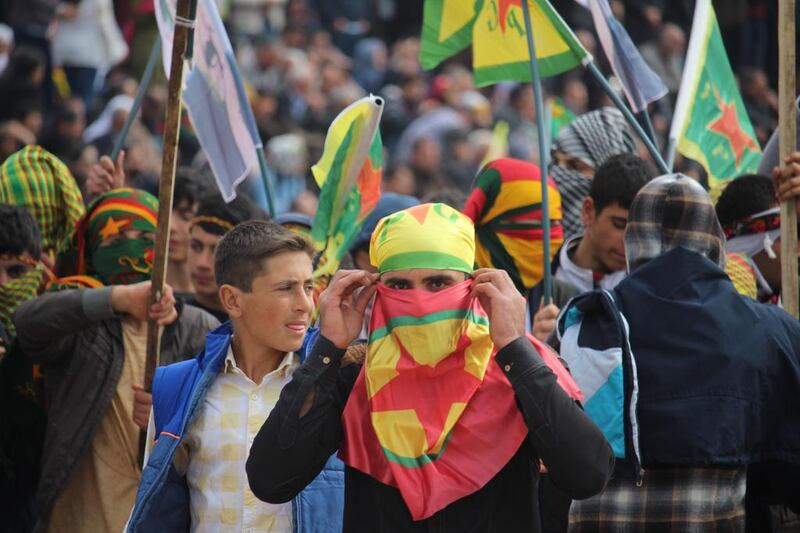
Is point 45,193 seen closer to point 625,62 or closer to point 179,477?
point 179,477

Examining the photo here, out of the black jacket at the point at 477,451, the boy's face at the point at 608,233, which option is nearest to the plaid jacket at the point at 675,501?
the black jacket at the point at 477,451

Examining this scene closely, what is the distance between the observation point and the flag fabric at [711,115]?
21.0 feet

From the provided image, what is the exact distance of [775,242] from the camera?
18.9 feet

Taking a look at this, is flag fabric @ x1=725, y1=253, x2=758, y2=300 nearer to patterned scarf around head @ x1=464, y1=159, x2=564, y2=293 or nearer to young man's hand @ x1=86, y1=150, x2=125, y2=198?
patterned scarf around head @ x1=464, y1=159, x2=564, y2=293

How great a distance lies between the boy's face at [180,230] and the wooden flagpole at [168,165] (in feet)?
5.15

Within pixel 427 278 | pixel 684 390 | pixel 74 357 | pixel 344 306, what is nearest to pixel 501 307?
pixel 427 278

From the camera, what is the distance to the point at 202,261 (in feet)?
19.6

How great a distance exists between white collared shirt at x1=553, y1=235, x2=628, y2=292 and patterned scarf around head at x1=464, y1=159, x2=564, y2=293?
29 cm

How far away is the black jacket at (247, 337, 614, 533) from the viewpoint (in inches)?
138

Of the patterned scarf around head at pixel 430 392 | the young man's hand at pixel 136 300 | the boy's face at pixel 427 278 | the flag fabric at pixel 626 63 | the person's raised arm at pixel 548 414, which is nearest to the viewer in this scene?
the person's raised arm at pixel 548 414

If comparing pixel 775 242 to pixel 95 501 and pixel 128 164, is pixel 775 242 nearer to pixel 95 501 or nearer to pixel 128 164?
pixel 95 501

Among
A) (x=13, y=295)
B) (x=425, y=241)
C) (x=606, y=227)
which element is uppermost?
(x=425, y=241)

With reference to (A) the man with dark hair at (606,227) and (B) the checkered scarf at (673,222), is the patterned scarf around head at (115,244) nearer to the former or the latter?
(A) the man with dark hair at (606,227)

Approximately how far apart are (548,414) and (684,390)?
873 mm
